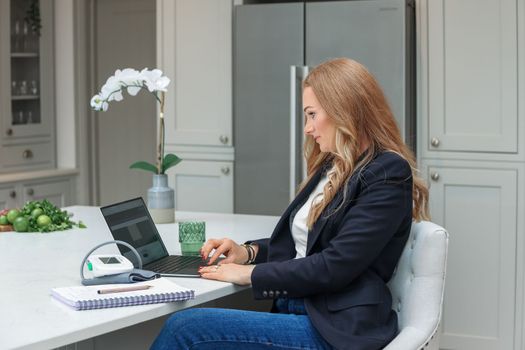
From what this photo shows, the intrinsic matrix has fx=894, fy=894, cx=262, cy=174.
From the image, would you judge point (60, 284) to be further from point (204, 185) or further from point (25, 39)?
point (25, 39)

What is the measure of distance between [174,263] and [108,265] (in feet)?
0.94

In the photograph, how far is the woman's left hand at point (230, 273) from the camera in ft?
7.13

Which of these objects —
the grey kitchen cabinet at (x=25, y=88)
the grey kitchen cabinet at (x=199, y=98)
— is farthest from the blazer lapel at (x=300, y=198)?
the grey kitchen cabinet at (x=25, y=88)

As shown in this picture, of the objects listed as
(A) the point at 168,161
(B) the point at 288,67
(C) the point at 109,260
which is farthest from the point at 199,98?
(C) the point at 109,260

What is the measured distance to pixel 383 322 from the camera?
2.07 meters

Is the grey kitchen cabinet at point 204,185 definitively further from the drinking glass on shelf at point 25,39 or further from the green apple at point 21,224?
the green apple at point 21,224

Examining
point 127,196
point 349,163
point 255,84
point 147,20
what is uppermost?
point 147,20

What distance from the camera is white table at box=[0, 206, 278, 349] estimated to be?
5.67ft

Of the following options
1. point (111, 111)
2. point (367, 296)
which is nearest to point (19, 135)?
point (111, 111)

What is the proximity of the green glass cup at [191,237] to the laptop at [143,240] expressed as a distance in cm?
6

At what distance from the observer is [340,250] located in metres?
2.05

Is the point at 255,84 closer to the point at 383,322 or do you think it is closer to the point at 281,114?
the point at 281,114

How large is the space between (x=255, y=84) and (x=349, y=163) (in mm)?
2082

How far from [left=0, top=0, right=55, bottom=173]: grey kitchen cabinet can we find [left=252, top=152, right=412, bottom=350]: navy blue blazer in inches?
135
